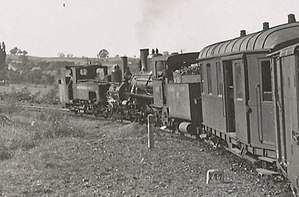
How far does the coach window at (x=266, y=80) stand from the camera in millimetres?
10195

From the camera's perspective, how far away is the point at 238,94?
11539mm

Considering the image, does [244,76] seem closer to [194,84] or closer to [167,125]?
[194,84]

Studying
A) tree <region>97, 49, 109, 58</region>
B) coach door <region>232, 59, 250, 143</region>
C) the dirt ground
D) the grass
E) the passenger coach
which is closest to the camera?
the dirt ground

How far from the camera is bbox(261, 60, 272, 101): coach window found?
10195mm

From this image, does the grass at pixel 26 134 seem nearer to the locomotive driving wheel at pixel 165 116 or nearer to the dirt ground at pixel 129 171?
the dirt ground at pixel 129 171

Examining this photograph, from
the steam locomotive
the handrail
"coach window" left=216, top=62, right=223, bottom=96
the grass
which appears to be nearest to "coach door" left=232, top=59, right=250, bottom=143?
the steam locomotive

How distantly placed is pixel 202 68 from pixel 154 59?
5.53 meters

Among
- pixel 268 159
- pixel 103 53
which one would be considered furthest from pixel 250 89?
pixel 103 53

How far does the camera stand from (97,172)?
1180 cm

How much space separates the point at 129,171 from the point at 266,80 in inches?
138

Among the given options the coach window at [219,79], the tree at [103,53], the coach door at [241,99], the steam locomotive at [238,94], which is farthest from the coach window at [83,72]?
the tree at [103,53]

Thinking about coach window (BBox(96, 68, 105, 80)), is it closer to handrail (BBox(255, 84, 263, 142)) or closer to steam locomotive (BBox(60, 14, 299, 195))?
steam locomotive (BBox(60, 14, 299, 195))

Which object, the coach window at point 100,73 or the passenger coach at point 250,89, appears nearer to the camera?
the passenger coach at point 250,89

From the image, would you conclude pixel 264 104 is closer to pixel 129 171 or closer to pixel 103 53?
pixel 129 171
